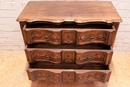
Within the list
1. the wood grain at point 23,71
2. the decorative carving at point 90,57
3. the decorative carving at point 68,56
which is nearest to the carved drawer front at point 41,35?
the decorative carving at point 68,56

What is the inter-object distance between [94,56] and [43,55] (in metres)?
0.42

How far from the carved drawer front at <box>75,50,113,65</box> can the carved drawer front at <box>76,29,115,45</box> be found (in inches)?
3.3

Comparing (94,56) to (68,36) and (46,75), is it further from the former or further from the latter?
(46,75)

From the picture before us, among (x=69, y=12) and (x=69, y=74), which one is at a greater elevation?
(x=69, y=12)

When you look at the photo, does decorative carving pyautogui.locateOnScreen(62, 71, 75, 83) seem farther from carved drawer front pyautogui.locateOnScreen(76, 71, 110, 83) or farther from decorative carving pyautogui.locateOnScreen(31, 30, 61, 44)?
decorative carving pyautogui.locateOnScreen(31, 30, 61, 44)

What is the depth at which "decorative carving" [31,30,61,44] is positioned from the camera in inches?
37.9

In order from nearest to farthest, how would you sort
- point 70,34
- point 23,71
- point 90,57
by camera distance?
point 70,34, point 90,57, point 23,71

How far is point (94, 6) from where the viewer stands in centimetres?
115

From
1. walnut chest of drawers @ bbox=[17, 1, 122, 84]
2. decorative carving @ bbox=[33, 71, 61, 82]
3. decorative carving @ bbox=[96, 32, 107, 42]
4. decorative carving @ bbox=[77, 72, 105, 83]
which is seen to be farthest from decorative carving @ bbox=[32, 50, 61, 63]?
decorative carving @ bbox=[96, 32, 107, 42]

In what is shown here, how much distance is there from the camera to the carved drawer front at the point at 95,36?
0.94 metres

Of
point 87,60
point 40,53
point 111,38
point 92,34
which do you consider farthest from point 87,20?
point 40,53

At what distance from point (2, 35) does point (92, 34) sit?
1.19 m

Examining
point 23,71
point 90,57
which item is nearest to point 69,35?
point 90,57

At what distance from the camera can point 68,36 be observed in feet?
3.21
